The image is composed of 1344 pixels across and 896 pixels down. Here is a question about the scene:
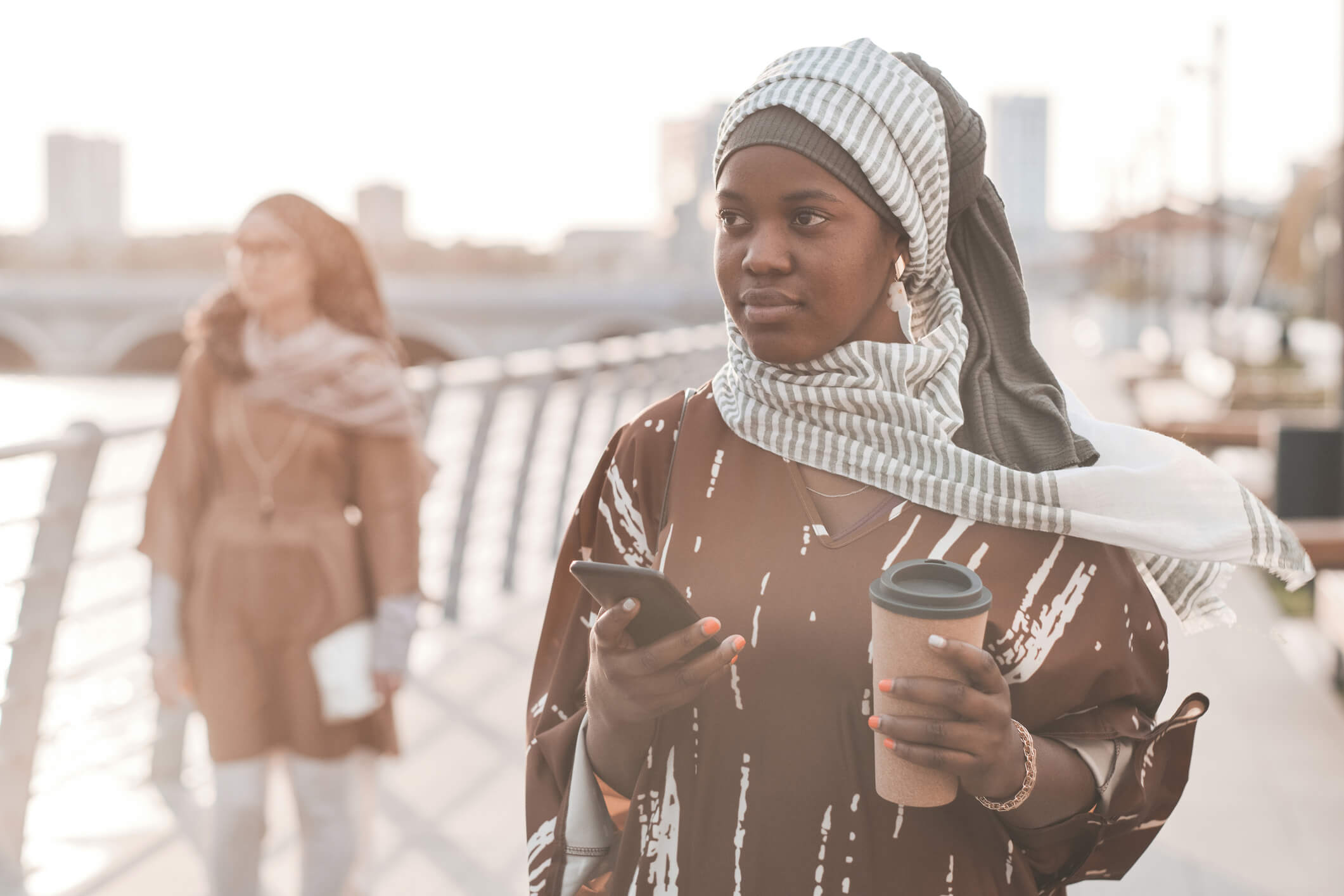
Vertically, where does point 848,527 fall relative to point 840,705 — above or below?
above

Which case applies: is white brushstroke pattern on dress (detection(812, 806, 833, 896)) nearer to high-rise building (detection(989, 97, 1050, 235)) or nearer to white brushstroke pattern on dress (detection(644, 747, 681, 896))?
white brushstroke pattern on dress (detection(644, 747, 681, 896))

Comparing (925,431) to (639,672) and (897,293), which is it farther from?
(639,672)

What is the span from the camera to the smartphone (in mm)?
1232

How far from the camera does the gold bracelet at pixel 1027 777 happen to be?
1.30 metres

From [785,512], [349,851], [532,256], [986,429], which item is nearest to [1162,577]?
[986,429]

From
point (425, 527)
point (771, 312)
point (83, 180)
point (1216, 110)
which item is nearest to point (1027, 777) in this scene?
point (771, 312)

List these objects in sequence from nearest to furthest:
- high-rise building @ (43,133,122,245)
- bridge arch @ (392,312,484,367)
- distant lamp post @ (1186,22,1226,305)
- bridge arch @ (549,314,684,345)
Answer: distant lamp post @ (1186,22,1226,305) → bridge arch @ (549,314,684,345) → bridge arch @ (392,312,484,367) → high-rise building @ (43,133,122,245)

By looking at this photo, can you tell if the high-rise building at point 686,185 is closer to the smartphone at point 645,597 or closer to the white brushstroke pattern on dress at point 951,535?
the white brushstroke pattern on dress at point 951,535

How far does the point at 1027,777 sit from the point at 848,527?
1.09 ft

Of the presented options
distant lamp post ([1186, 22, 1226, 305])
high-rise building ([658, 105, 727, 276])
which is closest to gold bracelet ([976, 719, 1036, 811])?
high-rise building ([658, 105, 727, 276])

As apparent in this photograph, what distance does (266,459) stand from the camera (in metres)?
2.85

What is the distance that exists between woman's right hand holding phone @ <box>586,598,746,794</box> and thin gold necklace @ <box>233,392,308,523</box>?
163 cm

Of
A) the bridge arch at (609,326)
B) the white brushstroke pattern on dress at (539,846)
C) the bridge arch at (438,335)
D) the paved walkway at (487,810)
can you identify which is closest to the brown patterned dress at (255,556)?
the paved walkway at (487,810)

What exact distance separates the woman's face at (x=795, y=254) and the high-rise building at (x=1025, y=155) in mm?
100290
